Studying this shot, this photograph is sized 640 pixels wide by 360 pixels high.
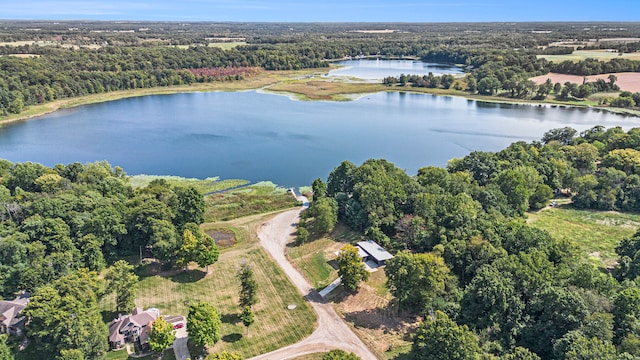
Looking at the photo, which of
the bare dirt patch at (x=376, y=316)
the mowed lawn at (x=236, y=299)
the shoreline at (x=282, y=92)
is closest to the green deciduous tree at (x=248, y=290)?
the mowed lawn at (x=236, y=299)

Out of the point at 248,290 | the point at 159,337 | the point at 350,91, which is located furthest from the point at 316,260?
the point at 350,91

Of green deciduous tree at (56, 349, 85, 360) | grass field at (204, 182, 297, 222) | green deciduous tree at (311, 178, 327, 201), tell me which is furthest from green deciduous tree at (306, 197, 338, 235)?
green deciduous tree at (56, 349, 85, 360)

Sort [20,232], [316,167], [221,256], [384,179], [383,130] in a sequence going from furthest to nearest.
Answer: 1. [383,130]
2. [316,167]
3. [384,179]
4. [221,256]
5. [20,232]

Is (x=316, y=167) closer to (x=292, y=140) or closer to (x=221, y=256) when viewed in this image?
(x=292, y=140)

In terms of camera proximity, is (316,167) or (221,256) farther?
(316,167)

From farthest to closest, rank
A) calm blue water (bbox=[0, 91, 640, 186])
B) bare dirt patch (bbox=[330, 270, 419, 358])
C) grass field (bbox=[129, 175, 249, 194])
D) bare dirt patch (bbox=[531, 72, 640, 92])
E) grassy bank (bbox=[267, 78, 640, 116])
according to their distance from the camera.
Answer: bare dirt patch (bbox=[531, 72, 640, 92]), grassy bank (bbox=[267, 78, 640, 116]), calm blue water (bbox=[0, 91, 640, 186]), grass field (bbox=[129, 175, 249, 194]), bare dirt patch (bbox=[330, 270, 419, 358])

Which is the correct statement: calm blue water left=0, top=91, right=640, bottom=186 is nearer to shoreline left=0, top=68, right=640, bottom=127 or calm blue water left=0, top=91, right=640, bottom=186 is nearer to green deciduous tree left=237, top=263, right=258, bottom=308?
shoreline left=0, top=68, right=640, bottom=127

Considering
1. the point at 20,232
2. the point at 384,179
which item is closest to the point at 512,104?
the point at 384,179

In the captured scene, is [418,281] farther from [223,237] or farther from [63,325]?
[63,325]
